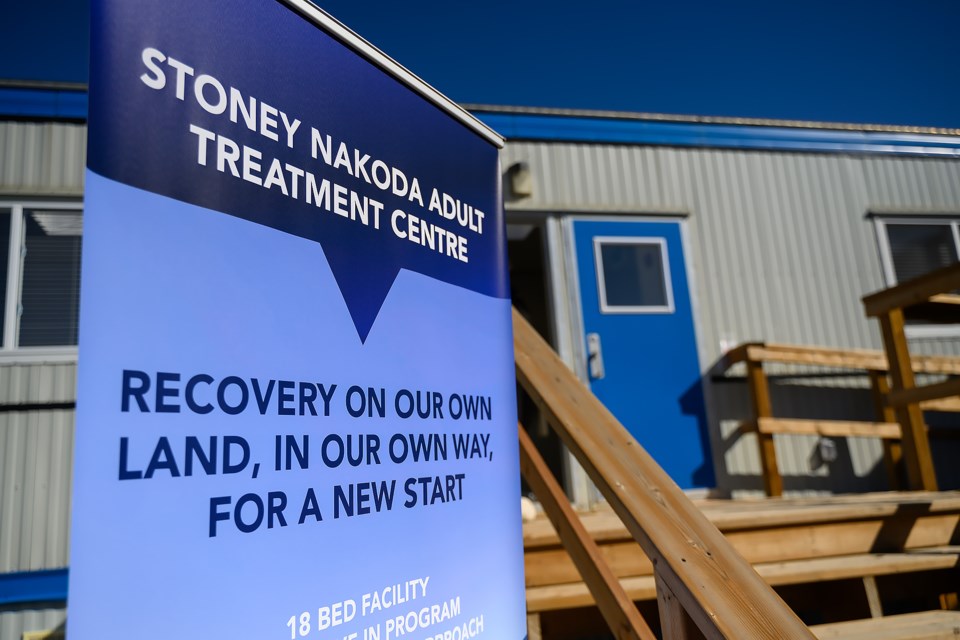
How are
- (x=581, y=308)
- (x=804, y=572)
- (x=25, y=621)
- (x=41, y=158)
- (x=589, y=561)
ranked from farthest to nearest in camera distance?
(x=581, y=308) → (x=41, y=158) → (x=25, y=621) → (x=804, y=572) → (x=589, y=561)

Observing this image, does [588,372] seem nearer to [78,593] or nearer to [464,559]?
[464,559]

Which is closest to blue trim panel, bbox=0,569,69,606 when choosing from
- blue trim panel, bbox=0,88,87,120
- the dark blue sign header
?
blue trim panel, bbox=0,88,87,120

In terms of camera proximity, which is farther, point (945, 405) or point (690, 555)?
point (945, 405)

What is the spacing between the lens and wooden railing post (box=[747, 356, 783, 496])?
194 inches

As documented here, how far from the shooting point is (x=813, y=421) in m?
5.19

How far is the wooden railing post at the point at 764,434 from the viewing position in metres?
4.94

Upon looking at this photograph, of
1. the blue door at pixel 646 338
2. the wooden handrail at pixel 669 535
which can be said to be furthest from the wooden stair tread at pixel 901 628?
the blue door at pixel 646 338

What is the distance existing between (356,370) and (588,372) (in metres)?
3.69

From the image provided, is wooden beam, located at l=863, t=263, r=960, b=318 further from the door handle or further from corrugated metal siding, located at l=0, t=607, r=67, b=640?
corrugated metal siding, located at l=0, t=607, r=67, b=640

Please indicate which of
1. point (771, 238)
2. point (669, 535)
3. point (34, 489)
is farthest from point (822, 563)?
point (34, 489)

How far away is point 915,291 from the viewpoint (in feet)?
13.6

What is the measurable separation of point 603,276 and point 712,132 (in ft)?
5.36

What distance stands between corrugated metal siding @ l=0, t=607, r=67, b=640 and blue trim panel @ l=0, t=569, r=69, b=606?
2.2 inches

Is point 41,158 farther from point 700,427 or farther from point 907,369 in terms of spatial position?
point 907,369
